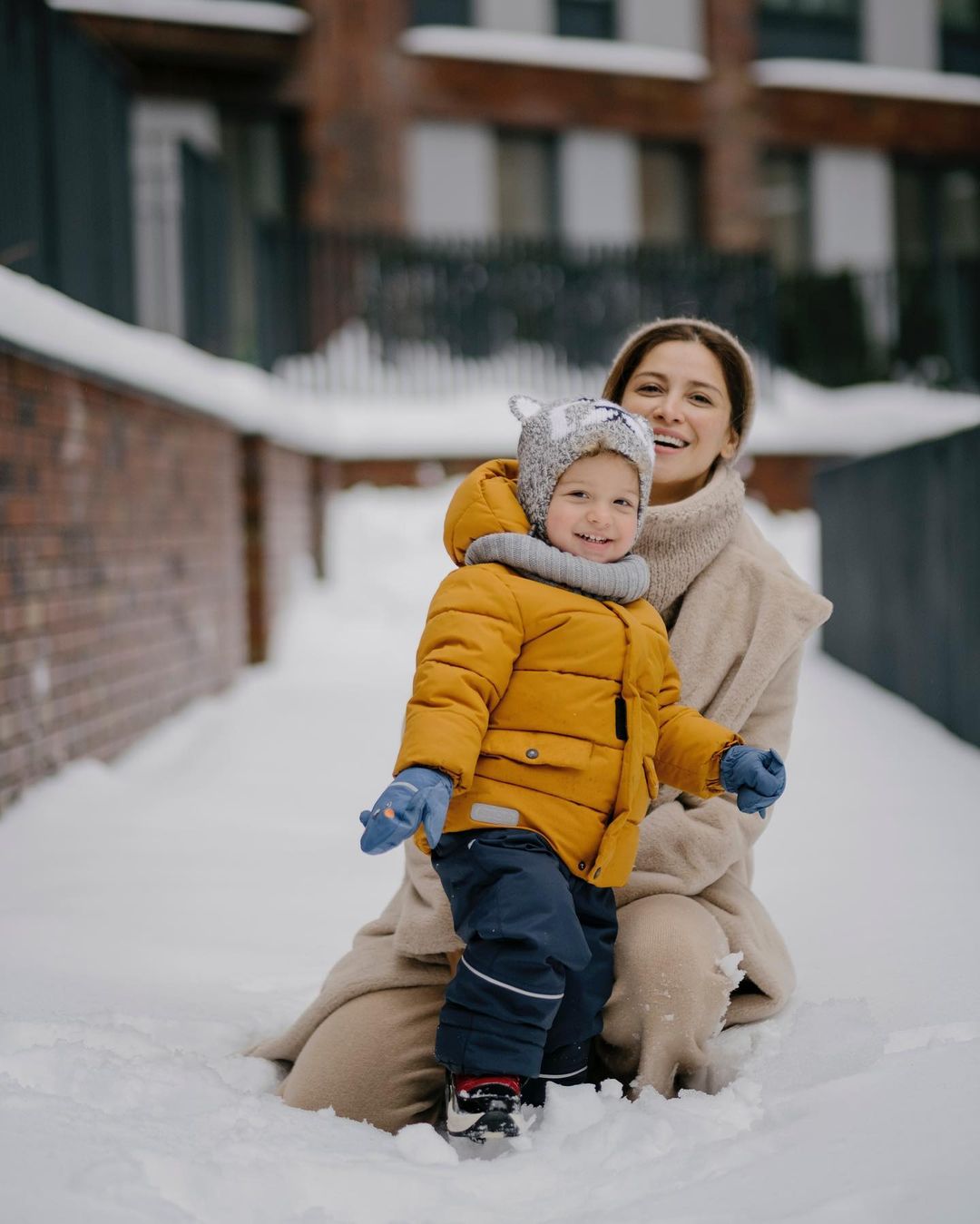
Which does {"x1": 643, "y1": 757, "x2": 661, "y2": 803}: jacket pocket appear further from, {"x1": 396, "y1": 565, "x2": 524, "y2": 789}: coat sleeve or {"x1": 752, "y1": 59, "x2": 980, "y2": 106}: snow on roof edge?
{"x1": 752, "y1": 59, "x2": 980, "y2": 106}: snow on roof edge

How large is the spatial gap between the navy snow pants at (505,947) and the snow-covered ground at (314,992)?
15 centimetres

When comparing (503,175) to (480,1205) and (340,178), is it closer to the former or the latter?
(340,178)

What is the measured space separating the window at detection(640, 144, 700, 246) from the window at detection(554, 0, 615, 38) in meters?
1.47

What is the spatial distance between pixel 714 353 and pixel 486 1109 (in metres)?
1.58

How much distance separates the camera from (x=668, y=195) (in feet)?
53.3

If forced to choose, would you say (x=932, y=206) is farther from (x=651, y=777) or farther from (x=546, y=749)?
(x=546, y=749)

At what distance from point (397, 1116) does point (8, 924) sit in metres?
1.40

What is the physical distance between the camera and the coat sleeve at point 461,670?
202 cm

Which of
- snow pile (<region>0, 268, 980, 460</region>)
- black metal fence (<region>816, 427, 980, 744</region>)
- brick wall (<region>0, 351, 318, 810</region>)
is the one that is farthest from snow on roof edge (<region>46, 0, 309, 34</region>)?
black metal fence (<region>816, 427, 980, 744</region>)

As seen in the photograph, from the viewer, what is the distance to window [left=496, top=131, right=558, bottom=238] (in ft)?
51.1

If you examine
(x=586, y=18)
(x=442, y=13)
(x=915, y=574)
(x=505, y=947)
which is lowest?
(x=505, y=947)

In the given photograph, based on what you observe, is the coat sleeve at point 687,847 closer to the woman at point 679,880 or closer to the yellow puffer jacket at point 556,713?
the woman at point 679,880

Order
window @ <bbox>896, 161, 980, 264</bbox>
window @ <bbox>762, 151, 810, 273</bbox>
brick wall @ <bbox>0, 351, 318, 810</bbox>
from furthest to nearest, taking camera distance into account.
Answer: window @ <bbox>896, 161, 980, 264</bbox> → window @ <bbox>762, 151, 810, 273</bbox> → brick wall @ <bbox>0, 351, 318, 810</bbox>

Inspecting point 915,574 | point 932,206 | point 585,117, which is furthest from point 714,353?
point 932,206
